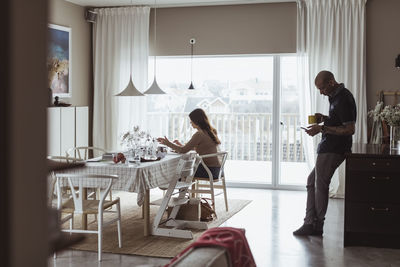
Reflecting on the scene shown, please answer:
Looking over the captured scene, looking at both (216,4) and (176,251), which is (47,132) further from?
(216,4)

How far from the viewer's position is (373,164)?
4328 millimetres

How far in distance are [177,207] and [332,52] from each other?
338cm

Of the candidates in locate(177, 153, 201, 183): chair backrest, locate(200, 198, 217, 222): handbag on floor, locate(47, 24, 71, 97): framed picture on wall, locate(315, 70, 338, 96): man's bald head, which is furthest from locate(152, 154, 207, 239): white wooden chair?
locate(47, 24, 71, 97): framed picture on wall

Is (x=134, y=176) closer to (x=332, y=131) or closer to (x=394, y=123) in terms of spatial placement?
(x=332, y=131)

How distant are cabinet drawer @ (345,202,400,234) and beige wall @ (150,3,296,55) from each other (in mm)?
3507

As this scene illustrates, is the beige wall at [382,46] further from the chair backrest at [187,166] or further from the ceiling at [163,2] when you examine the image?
the chair backrest at [187,166]

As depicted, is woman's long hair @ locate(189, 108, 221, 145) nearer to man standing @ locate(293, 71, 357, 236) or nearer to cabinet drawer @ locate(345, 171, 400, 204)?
man standing @ locate(293, 71, 357, 236)

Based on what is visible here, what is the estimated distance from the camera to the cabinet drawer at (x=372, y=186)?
14.2 feet

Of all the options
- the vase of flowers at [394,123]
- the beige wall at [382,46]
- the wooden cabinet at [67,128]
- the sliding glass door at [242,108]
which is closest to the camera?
the vase of flowers at [394,123]

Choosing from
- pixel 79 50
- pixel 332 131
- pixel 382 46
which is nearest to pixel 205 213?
pixel 332 131

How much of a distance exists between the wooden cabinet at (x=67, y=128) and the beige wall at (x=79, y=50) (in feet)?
1.61

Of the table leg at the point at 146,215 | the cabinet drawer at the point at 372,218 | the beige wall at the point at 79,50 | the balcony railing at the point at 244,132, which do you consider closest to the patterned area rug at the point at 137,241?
the table leg at the point at 146,215

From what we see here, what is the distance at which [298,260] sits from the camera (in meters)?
4.11

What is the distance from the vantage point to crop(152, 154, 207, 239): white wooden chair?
15.6ft
